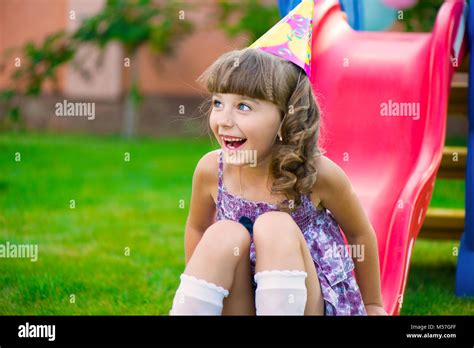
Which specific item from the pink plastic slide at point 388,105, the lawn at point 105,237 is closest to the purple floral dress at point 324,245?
the pink plastic slide at point 388,105

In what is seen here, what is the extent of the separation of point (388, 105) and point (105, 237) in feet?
6.38

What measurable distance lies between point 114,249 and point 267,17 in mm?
5984

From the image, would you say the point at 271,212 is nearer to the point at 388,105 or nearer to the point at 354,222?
the point at 354,222

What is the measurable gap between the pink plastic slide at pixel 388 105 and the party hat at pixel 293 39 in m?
0.76

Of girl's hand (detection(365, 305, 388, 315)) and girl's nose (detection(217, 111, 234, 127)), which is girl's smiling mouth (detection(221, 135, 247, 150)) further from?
girl's hand (detection(365, 305, 388, 315))

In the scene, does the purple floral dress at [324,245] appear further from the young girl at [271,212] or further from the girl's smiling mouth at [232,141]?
the girl's smiling mouth at [232,141]

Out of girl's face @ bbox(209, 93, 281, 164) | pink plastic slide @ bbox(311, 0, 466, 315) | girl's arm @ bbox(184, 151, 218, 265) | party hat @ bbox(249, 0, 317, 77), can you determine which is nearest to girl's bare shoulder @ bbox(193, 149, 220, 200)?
girl's arm @ bbox(184, 151, 218, 265)

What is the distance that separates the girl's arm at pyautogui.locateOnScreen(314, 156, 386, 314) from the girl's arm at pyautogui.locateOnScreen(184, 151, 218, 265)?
33 cm

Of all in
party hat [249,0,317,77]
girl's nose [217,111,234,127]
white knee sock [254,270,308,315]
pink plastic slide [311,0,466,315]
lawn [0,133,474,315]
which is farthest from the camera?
lawn [0,133,474,315]

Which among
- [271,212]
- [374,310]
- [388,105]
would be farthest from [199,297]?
[388,105]

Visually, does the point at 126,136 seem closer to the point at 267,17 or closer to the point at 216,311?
the point at 267,17

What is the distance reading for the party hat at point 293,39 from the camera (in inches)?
97.5

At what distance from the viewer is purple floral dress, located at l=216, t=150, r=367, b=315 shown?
237 centimetres
